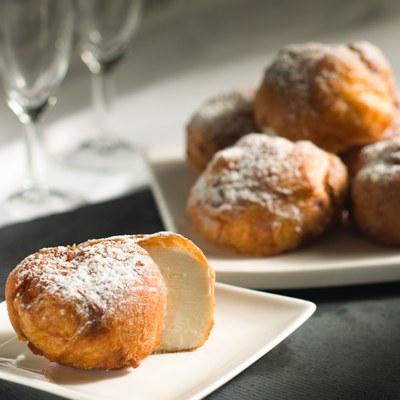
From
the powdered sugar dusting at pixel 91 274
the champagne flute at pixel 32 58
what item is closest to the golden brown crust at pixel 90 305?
the powdered sugar dusting at pixel 91 274

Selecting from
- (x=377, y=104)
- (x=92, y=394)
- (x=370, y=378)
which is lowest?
(x=370, y=378)

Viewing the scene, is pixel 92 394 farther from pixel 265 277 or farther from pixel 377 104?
pixel 377 104

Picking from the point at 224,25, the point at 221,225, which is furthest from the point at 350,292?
the point at 224,25

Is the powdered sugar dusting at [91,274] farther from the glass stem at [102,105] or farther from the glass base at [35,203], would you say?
the glass stem at [102,105]

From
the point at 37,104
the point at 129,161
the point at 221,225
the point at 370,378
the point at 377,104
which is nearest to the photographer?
the point at 370,378

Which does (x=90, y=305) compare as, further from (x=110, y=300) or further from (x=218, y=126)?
A: (x=218, y=126)

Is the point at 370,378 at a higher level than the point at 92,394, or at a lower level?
lower
